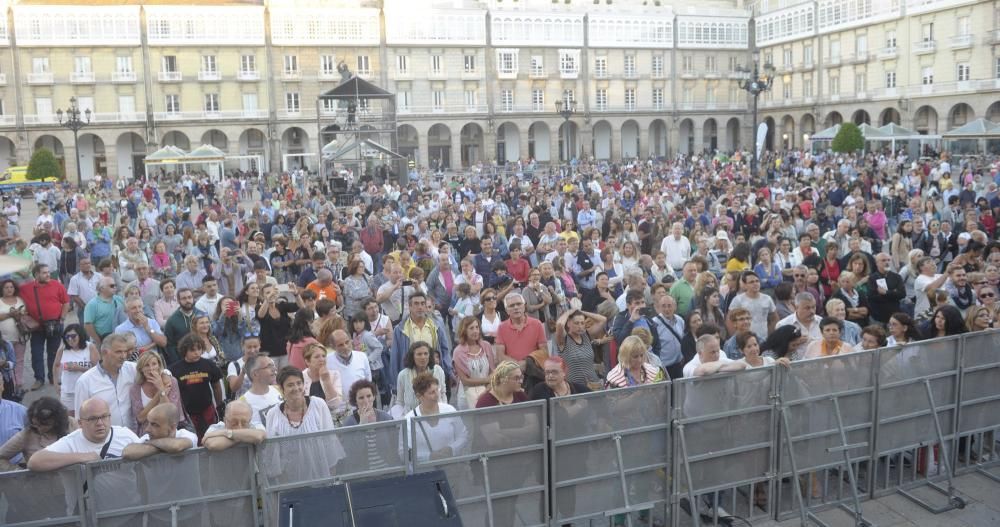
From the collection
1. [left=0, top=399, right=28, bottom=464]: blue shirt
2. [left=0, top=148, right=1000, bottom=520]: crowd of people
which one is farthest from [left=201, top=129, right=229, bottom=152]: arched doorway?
[left=0, top=399, right=28, bottom=464]: blue shirt

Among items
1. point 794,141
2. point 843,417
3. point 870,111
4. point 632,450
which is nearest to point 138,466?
point 632,450

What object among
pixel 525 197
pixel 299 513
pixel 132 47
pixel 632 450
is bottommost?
pixel 632 450

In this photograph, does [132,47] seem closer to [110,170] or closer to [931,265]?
[110,170]

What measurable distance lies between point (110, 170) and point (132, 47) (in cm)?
787

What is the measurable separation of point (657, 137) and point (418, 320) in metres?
60.3

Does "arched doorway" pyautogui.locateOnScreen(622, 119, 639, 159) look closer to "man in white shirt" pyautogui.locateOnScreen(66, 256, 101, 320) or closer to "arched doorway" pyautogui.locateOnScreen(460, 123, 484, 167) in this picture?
"arched doorway" pyautogui.locateOnScreen(460, 123, 484, 167)

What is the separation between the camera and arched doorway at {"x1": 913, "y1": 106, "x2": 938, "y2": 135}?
48875 mm

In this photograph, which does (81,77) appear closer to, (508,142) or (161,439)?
(508,142)

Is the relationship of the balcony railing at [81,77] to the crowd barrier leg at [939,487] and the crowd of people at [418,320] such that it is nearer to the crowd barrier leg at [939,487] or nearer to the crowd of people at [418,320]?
the crowd of people at [418,320]

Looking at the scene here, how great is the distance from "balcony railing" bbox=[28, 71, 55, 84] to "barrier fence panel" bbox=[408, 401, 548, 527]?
174 feet

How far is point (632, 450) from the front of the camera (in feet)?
18.5

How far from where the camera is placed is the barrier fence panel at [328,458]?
493 centimetres

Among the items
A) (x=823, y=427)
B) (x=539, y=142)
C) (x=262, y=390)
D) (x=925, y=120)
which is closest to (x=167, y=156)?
(x=262, y=390)

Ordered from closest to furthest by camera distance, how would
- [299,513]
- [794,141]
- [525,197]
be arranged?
1. [299,513]
2. [525,197]
3. [794,141]
